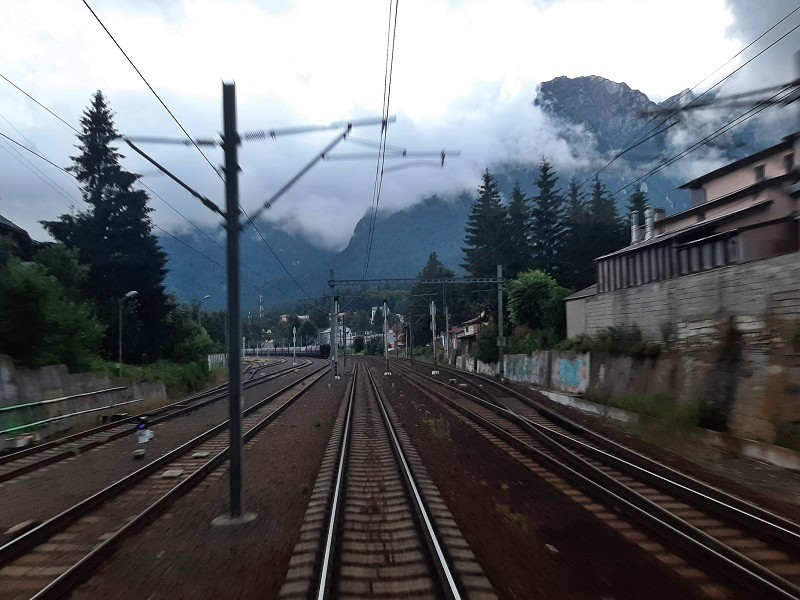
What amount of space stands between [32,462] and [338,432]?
794 centimetres

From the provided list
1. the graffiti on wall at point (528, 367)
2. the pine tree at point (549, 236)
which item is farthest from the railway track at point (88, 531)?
the pine tree at point (549, 236)

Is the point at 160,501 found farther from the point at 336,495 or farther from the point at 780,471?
the point at 780,471

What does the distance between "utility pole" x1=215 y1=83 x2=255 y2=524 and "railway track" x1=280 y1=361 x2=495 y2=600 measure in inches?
44.8

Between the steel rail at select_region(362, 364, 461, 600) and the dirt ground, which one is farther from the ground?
the steel rail at select_region(362, 364, 461, 600)

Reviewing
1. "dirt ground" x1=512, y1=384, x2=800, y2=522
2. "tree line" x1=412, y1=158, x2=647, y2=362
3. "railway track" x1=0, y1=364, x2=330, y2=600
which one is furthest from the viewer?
"tree line" x1=412, y1=158, x2=647, y2=362

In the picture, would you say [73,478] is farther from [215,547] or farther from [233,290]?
[233,290]

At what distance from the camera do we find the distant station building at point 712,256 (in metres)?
19.2

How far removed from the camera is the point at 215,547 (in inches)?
313

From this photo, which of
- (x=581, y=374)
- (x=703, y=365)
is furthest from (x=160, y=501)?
(x=581, y=374)

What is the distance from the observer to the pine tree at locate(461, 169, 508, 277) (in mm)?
69188

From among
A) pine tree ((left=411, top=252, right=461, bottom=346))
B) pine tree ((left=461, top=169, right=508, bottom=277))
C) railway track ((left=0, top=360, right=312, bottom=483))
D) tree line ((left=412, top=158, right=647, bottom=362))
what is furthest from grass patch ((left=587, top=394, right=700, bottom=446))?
pine tree ((left=411, top=252, right=461, bottom=346))

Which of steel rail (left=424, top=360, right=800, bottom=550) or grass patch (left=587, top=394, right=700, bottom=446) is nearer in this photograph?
steel rail (left=424, top=360, right=800, bottom=550)

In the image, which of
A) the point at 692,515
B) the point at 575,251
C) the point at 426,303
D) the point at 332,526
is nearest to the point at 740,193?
the point at 692,515

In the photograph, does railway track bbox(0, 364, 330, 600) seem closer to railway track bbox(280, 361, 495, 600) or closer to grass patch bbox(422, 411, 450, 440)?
railway track bbox(280, 361, 495, 600)
